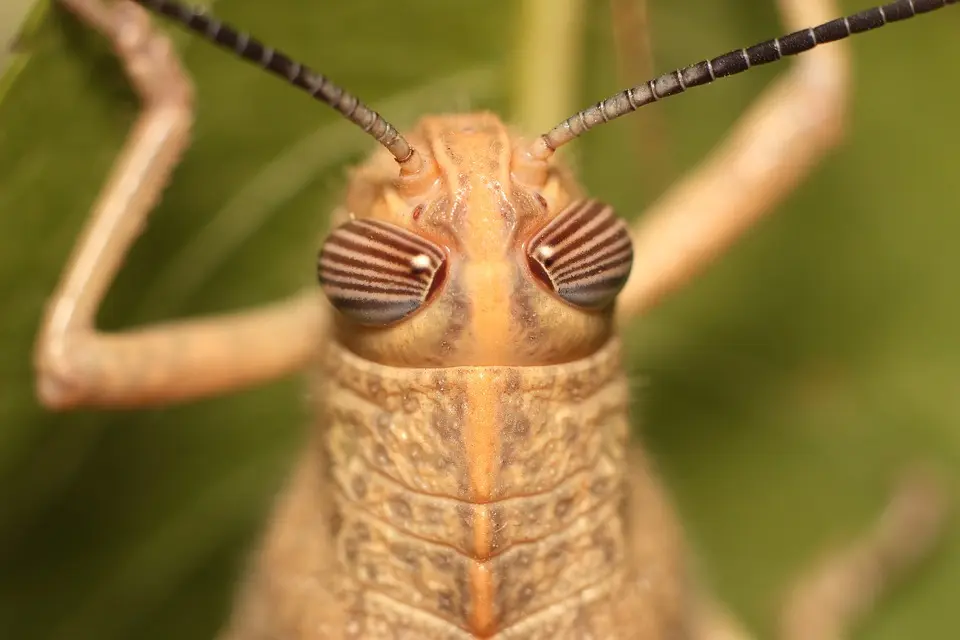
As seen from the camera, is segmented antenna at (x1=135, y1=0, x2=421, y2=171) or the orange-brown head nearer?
segmented antenna at (x1=135, y1=0, x2=421, y2=171)

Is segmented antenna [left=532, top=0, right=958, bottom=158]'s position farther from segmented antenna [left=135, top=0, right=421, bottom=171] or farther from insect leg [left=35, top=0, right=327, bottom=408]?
insect leg [left=35, top=0, right=327, bottom=408]

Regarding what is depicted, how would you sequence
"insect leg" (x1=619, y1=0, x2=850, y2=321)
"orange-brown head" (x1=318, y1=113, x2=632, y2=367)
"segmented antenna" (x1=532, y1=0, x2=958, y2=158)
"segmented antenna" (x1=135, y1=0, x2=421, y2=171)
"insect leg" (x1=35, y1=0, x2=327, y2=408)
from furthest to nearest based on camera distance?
"insect leg" (x1=619, y1=0, x2=850, y2=321), "insect leg" (x1=35, y1=0, x2=327, y2=408), "orange-brown head" (x1=318, y1=113, x2=632, y2=367), "segmented antenna" (x1=532, y1=0, x2=958, y2=158), "segmented antenna" (x1=135, y1=0, x2=421, y2=171)

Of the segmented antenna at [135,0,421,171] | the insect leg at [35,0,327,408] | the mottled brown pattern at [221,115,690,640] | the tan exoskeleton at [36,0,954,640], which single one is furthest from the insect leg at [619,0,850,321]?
the segmented antenna at [135,0,421,171]

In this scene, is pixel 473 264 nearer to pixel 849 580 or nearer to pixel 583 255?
pixel 583 255

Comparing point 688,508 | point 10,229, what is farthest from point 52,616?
point 688,508

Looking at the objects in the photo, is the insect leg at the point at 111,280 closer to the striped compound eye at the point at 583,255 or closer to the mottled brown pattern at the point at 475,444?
the mottled brown pattern at the point at 475,444

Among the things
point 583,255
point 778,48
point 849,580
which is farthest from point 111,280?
point 849,580

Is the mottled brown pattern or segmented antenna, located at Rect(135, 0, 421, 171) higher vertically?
segmented antenna, located at Rect(135, 0, 421, 171)

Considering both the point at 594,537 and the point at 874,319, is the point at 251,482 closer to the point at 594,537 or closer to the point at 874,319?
the point at 594,537
